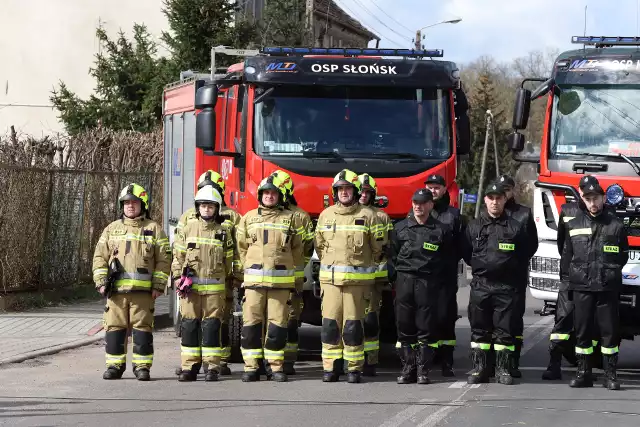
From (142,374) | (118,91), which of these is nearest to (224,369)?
(142,374)

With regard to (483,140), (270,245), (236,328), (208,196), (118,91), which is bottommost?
(236,328)

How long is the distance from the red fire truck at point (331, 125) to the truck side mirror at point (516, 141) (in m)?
0.70

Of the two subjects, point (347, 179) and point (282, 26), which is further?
point (282, 26)

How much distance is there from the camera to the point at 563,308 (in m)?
11.9

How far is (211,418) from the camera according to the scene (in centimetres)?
909

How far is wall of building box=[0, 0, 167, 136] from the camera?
40.6 meters

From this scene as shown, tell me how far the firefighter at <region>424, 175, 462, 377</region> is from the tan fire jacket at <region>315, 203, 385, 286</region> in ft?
2.18

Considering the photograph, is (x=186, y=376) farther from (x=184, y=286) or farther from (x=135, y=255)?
(x=135, y=255)

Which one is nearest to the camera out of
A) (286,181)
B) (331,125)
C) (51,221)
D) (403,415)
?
(403,415)

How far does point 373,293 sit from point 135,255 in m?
2.30

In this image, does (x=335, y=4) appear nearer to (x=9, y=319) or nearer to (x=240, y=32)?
(x=240, y=32)

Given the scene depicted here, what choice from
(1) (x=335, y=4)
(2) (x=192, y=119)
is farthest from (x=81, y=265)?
(1) (x=335, y=4)

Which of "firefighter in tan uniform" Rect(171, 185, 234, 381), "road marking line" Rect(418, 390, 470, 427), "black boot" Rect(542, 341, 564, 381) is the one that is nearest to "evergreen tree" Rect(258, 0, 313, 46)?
"firefighter in tan uniform" Rect(171, 185, 234, 381)

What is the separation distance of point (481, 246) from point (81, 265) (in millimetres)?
9410
